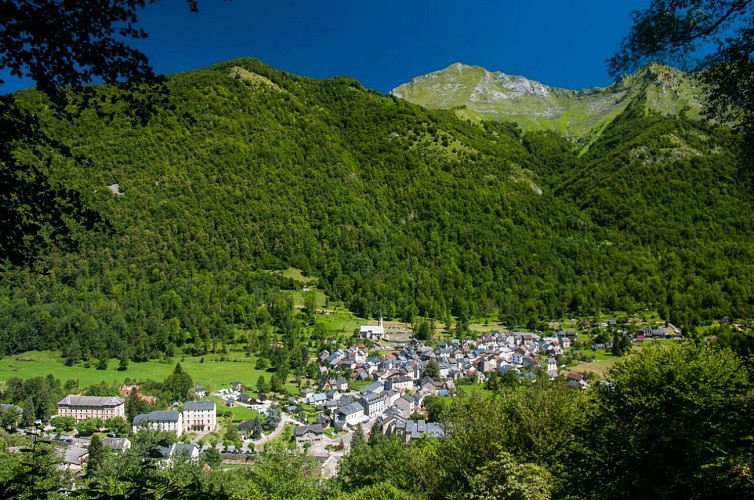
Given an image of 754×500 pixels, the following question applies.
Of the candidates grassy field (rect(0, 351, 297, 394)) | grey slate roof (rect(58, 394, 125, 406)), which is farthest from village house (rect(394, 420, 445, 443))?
grey slate roof (rect(58, 394, 125, 406))

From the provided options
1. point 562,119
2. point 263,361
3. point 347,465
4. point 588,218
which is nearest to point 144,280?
point 263,361

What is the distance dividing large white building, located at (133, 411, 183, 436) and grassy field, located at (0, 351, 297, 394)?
881 centimetres

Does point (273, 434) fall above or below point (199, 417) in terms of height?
below

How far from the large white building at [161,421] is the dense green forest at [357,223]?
22.9 metres

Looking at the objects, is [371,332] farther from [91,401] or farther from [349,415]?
[91,401]

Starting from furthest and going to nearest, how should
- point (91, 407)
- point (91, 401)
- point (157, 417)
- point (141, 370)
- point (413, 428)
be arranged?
point (141, 370) → point (91, 401) → point (91, 407) → point (157, 417) → point (413, 428)

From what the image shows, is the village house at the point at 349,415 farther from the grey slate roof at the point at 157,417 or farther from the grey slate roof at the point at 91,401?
the grey slate roof at the point at 91,401

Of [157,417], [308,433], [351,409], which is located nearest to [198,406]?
[157,417]

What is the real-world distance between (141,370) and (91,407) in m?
13.7

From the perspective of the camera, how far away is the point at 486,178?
127062 mm

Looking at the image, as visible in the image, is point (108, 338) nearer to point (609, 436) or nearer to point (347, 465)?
point (347, 465)

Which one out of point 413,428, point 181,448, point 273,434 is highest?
point 413,428

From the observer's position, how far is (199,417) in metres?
37.8

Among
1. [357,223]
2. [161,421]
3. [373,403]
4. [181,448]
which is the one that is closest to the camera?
[181,448]
